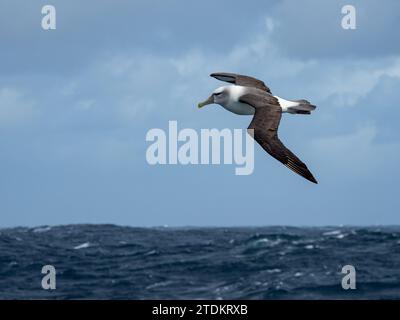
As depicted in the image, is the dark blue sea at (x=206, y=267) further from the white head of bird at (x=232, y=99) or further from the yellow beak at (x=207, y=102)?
the white head of bird at (x=232, y=99)

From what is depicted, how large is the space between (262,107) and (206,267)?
23.0 meters

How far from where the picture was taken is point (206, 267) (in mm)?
38500

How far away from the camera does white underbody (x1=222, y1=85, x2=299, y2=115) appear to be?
57.0 ft

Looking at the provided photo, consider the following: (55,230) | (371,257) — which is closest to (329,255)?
(371,257)

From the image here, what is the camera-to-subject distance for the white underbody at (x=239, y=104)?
684 inches

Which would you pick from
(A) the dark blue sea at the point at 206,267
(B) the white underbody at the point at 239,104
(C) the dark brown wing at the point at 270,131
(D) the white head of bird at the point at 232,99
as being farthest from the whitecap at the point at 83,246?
(C) the dark brown wing at the point at 270,131

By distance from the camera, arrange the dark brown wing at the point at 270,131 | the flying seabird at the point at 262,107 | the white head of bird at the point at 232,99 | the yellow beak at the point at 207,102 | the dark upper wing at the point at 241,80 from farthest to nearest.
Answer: the dark upper wing at the point at 241,80
the yellow beak at the point at 207,102
the white head of bird at the point at 232,99
the flying seabird at the point at 262,107
the dark brown wing at the point at 270,131

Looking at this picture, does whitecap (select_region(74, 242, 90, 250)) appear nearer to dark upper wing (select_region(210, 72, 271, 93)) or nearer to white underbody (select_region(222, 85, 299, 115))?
dark upper wing (select_region(210, 72, 271, 93))

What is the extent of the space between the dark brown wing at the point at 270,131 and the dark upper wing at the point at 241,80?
1893 mm

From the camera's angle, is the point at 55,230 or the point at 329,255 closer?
the point at 329,255

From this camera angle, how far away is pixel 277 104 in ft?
55.2

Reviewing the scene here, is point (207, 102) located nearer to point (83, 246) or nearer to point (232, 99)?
point (232, 99)
